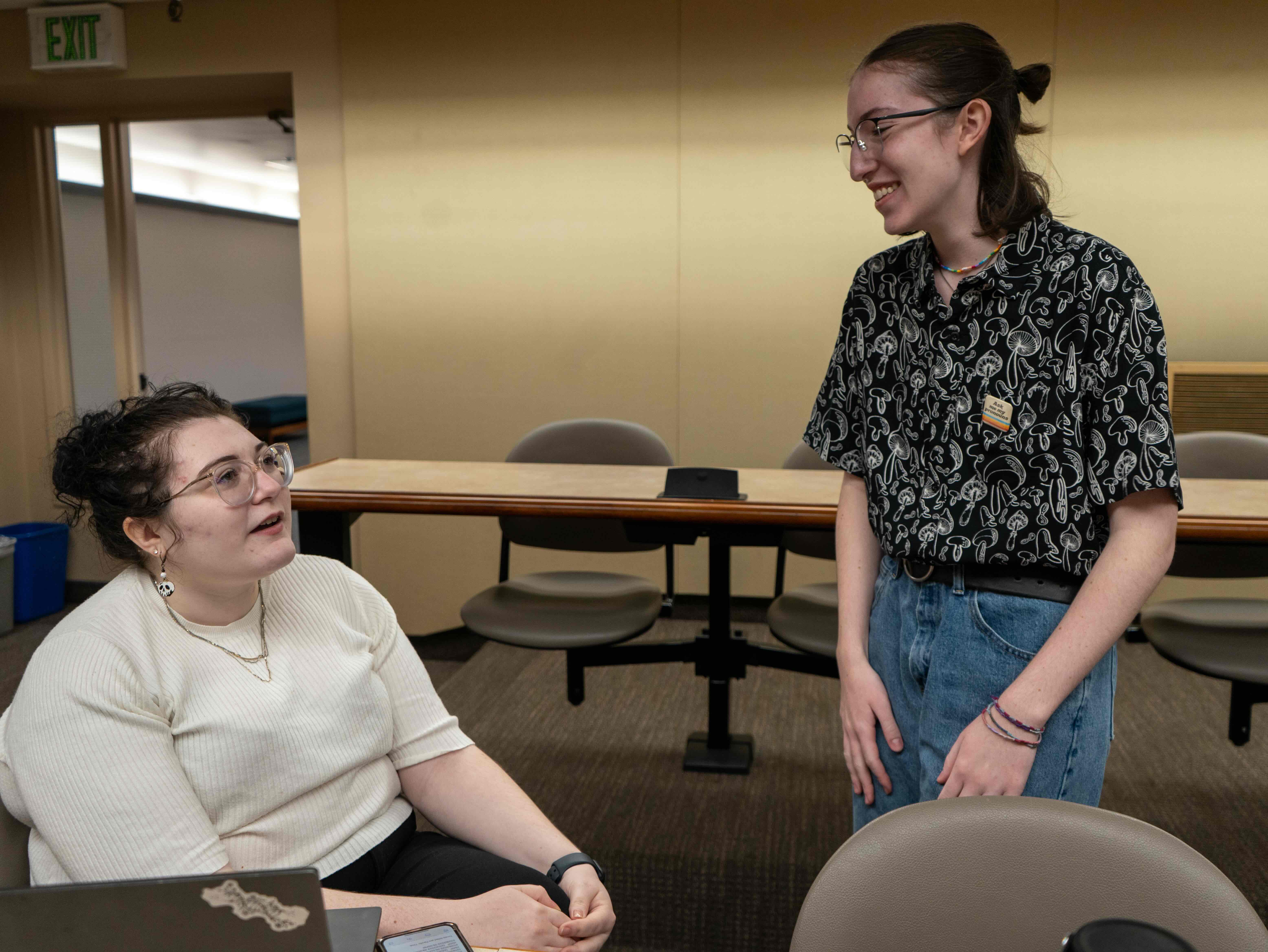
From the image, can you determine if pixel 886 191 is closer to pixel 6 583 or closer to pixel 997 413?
pixel 997 413

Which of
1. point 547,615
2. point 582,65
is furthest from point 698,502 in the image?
point 582,65

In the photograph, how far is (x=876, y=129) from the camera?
1130mm

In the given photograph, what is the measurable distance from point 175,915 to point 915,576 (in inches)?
33.1

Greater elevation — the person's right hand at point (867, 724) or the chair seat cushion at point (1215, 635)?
the person's right hand at point (867, 724)

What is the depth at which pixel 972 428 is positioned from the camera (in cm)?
112

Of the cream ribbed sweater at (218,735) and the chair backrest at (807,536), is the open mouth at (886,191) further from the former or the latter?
the chair backrest at (807,536)

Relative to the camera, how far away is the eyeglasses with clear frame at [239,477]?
46.7 inches

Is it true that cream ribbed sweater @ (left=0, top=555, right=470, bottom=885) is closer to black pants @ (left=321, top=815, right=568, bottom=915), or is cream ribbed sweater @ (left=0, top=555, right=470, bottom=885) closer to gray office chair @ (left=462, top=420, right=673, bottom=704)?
black pants @ (left=321, top=815, right=568, bottom=915)

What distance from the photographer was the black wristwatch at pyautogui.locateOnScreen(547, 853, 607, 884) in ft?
4.10

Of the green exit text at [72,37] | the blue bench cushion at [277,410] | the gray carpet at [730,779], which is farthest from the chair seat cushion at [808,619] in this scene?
the blue bench cushion at [277,410]

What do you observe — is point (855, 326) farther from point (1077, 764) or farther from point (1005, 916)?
point (1005, 916)

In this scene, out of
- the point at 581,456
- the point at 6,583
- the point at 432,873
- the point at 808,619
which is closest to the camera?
the point at 432,873

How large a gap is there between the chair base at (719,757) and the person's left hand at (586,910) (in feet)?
5.22

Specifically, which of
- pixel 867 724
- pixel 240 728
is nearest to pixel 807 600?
pixel 867 724
